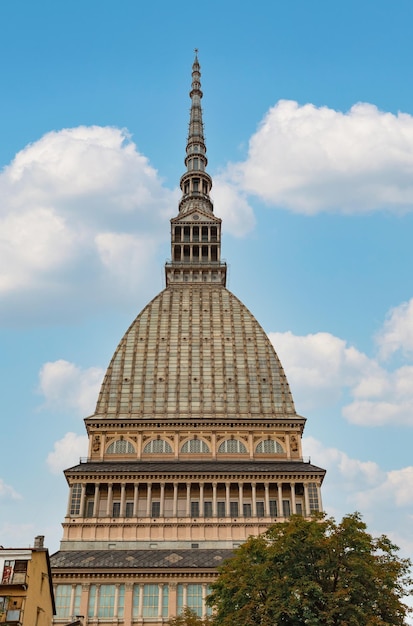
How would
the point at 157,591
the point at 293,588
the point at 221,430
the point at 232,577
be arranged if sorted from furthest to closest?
the point at 221,430
the point at 157,591
the point at 232,577
the point at 293,588

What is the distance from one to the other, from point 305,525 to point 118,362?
189 feet

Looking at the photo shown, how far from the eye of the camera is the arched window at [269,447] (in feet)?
279

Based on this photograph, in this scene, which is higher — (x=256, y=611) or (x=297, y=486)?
(x=297, y=486)

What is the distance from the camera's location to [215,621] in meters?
42.8

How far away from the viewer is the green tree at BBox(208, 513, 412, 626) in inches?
1516

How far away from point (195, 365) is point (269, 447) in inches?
632

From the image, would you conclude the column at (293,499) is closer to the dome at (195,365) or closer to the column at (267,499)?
the column at (267,499)

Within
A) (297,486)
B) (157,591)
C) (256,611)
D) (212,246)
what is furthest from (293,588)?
(212,246)

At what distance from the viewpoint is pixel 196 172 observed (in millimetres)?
123562

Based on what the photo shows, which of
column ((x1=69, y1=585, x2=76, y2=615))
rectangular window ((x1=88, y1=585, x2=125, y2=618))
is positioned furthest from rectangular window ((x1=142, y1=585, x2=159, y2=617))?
column ((x1=69, y1=585, x2=76, y2=615))

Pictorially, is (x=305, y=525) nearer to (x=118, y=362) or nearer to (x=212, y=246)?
(x=118, y=362)

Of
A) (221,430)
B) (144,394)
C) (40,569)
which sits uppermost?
(144,394)

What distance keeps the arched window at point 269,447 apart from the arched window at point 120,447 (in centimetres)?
1478

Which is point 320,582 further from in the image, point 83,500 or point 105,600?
point 83,500
